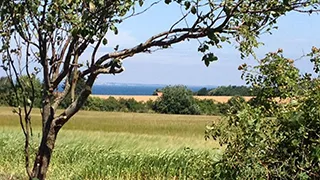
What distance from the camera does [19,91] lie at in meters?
5.13

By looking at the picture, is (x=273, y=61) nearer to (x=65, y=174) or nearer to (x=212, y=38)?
(x=212, y=38)

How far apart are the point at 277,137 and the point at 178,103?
19193mm

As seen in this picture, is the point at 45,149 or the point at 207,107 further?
the point at 207,107

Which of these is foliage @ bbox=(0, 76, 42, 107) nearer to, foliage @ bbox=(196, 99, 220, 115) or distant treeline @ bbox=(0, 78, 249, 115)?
distant treeline @ bbox=(0, 78, 249, 115)

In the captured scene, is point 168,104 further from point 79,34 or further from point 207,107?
point 79,34

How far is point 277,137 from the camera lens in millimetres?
3746

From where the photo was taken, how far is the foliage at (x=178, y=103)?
22678 mm

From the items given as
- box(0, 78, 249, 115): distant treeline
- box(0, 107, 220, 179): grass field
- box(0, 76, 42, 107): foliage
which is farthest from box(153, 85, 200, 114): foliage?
box(0, 76, 42, 107): foliage

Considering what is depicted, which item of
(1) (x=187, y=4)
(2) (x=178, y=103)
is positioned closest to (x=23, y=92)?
(1) (x=187, y=4)

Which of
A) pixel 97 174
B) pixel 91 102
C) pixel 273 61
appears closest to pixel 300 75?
pixel 273 61

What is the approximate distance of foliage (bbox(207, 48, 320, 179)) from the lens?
11.8 feet

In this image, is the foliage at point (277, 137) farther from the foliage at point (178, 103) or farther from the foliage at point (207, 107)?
the foliage at point (178, 103)

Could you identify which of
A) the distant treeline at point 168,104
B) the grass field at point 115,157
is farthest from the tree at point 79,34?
the distant treeline at point 168,104

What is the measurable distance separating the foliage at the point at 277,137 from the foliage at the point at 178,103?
59.7 feet
